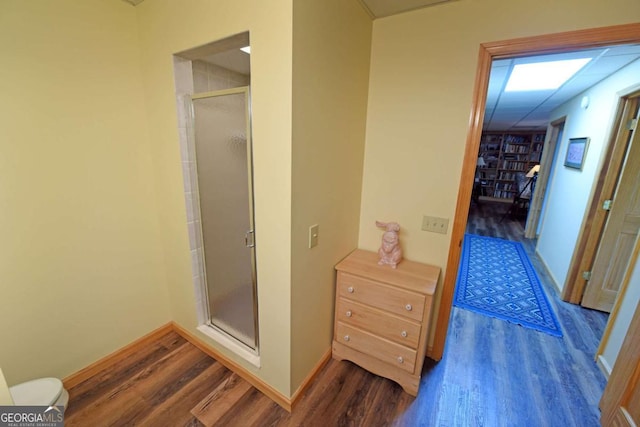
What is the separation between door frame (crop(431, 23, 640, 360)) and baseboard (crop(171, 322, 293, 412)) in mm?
1162

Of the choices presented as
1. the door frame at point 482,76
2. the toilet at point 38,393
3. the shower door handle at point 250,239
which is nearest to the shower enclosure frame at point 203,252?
the shower door handle at point 250,239

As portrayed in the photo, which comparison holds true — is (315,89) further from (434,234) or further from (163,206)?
(163,206)

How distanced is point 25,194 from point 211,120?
3.45 ft

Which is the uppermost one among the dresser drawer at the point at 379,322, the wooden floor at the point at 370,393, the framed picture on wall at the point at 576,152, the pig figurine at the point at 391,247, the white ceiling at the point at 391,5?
the white ceiling at the point at 391,5

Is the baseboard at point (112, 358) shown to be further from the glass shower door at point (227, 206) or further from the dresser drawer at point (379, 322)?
the dresser drawer at point (379, 322)

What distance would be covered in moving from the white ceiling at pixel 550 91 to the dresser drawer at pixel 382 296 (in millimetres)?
1773

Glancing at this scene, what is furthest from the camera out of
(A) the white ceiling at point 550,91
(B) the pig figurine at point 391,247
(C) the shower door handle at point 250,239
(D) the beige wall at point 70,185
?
(A) the white ceiling at point 550,91

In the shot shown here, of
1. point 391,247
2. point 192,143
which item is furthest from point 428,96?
point 192,143

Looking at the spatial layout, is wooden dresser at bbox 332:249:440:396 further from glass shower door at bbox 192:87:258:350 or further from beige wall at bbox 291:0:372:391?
glass shower door at bbox 192:87:258:350

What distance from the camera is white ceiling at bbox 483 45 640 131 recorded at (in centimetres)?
204

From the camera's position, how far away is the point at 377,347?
1749 mm

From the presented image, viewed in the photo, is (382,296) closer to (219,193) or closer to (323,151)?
(323,151)

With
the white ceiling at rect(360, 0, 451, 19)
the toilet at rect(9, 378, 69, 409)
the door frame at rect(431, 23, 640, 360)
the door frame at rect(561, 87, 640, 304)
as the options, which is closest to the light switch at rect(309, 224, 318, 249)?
the door frame at rect(431, 23, 640, 360)

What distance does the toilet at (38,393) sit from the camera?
1.31 metres
